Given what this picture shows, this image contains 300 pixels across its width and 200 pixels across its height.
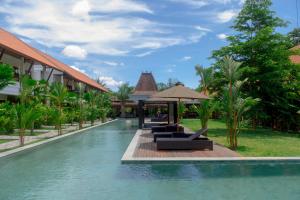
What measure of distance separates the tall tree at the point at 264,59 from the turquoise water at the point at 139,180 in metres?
12.4

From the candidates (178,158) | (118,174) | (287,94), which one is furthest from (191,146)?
Answer: (287,94)

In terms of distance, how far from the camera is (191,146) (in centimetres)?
1278

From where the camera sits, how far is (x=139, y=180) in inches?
328

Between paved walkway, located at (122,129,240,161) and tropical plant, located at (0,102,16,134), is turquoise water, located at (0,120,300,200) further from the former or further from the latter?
tropical plant, located at (0,102,16,134)

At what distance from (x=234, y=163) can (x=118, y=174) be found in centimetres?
378

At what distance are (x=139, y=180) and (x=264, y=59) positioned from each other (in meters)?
16.7

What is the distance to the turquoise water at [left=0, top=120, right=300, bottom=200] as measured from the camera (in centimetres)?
714

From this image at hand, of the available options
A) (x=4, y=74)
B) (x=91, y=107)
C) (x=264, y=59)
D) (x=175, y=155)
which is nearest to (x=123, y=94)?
(x=91, y=107)

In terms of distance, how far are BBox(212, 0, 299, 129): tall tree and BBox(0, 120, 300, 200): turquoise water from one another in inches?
487

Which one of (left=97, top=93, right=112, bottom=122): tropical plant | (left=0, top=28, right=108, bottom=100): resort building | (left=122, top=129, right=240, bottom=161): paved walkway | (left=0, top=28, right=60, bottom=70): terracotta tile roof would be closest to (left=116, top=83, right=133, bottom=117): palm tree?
(left=97, top=93, right=112, bottom=122): tropical plant

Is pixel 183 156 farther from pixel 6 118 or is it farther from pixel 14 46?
pixel 14 46

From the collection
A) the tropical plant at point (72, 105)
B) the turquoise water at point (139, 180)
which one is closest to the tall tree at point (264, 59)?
the turquoise water at point (139, 180)

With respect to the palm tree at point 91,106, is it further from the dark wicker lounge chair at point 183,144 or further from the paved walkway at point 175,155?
the dark wicker lounge chair at point 183,144

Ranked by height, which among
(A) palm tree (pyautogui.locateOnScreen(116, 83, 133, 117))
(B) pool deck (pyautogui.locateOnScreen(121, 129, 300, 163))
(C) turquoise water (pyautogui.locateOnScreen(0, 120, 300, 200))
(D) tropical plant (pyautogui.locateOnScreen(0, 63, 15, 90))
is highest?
(A) palm tree (pyautogui.locateOnScreen(116, 83, 133, 117))
